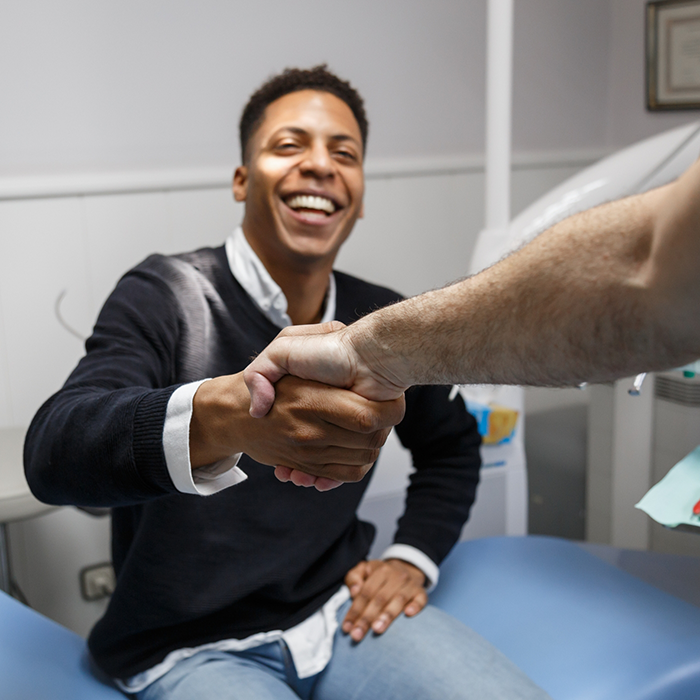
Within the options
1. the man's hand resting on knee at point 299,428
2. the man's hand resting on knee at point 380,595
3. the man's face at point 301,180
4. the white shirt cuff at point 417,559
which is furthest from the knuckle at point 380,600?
the man's face at point 301,180

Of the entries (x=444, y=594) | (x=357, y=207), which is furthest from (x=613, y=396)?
(x=357, y=207)

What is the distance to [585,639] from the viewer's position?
114 cm

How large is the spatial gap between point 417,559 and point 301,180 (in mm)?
622

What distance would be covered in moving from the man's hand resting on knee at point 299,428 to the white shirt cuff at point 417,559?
0.48m

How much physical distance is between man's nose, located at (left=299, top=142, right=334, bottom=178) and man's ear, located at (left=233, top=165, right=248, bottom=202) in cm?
12

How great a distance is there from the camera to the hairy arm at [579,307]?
501 millimetres

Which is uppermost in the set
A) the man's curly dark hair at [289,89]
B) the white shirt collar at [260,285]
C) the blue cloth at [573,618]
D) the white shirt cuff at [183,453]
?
the man's curly dark hair at [289,89]

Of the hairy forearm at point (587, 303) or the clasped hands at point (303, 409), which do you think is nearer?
the hairy forearm at point (587, 303)

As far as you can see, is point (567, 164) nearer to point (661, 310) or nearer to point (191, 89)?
point (191, 89)

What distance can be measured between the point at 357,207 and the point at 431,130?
3.27 feet

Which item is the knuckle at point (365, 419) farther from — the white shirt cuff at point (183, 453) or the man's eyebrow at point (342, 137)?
the man's eyebrow at point (342, 137)

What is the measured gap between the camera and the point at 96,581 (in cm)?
186

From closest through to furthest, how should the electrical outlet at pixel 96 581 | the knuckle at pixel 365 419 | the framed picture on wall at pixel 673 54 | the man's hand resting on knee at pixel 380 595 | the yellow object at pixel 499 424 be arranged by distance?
the knuckle at pixel 365 419, the man's hand resting on knee at pixel 380 595, the yellow object at pixel 499 424, the electrical outlet at pixel 96 581, the framed picture on wall at pixel 673 54

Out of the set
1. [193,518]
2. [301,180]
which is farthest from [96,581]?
[301,180]
